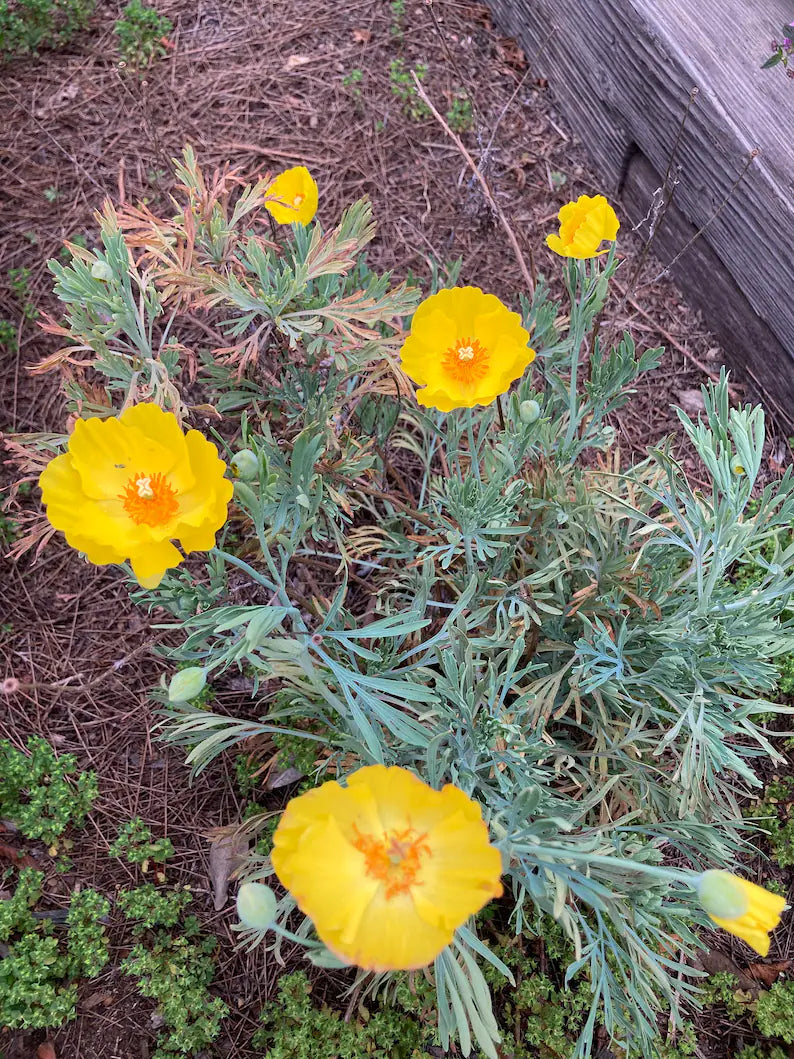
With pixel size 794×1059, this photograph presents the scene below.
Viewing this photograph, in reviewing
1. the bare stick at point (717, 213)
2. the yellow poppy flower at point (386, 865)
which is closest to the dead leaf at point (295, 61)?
the bare stick at point (717, 213)

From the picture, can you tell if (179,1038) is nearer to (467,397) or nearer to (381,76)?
(467,397)

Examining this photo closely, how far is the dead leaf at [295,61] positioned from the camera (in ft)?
10.1

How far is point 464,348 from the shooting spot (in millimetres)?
1705

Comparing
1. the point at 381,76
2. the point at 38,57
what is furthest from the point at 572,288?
the point at 38,57

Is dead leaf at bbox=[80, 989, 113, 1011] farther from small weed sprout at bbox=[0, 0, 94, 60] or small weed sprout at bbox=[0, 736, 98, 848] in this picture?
small weed sprout at bbox=[0, 0, 94, 60]

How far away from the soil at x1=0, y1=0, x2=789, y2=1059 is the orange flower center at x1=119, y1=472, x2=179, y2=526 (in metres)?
1.01

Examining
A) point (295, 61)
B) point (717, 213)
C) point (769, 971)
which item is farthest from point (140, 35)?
point (769, 971)

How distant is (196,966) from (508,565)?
1332mm

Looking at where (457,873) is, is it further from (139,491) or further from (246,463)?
(139,491)

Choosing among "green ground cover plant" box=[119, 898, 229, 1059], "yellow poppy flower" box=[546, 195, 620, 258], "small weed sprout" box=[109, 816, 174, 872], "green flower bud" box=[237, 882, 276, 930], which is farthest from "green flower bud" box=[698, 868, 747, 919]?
"small weed sprout" box=[109, 816, 174, 872]

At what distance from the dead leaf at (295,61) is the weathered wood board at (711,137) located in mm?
951

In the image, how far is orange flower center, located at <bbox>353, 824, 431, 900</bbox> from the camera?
1146mm

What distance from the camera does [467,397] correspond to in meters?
1.64

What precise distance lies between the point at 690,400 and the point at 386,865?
213 centimetres
